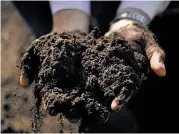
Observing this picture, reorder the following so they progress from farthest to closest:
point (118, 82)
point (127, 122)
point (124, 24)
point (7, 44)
→ point (7, 44) → point (127, 122) → point (124, 24) → point (118, 82)

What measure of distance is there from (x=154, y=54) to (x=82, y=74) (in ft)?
0.89

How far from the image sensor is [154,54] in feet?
3.56

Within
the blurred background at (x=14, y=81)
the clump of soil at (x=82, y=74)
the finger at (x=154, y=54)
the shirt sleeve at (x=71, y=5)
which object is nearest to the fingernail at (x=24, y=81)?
the clump of soil at (x=82, y=74)

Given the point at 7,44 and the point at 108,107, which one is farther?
the point at 7,44

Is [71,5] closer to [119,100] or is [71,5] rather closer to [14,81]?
[14,81]

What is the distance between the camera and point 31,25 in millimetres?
1930

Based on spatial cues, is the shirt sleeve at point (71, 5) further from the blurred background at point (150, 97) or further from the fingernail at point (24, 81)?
the fingernail at point (24, 81)

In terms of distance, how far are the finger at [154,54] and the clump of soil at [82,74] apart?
0.12 ft

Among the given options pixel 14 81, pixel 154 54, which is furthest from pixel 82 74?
pixel 14 81

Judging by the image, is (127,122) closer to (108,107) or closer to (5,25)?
(108,107)

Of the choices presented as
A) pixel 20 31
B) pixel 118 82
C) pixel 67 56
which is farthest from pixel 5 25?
pixel 118 82

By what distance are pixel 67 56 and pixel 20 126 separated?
78 cm

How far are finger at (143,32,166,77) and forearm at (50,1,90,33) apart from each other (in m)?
0.44

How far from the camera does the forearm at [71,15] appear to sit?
1.55m
